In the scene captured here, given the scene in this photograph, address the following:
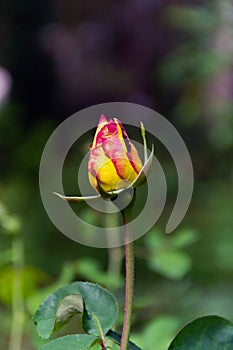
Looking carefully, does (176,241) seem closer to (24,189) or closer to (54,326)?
(54,326)

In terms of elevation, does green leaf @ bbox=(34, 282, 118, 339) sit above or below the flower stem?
below

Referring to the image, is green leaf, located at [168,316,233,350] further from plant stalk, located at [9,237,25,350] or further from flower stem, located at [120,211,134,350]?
plant stalk, located at [9,237,25,350]

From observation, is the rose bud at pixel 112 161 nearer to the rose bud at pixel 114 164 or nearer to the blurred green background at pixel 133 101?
the rose bud at pixel 114 164

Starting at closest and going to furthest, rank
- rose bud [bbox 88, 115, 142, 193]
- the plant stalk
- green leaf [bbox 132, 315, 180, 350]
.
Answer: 1. rose bud [bbox 88, 115, 142, 193]
2. green leaf [bbox 132, 315, 180, 350]
3. the plant stalk

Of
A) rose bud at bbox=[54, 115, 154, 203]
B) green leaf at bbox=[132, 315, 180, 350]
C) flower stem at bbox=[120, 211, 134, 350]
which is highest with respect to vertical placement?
rose bud at bbox=[54, 115, 154, 203]

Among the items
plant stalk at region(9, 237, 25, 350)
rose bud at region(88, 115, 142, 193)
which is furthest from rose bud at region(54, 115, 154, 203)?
plant stalk at region(9, 237, 25, 350)

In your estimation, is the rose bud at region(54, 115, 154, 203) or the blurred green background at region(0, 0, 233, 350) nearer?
the rose bud at region(54, 115, 154, 203)
